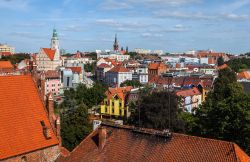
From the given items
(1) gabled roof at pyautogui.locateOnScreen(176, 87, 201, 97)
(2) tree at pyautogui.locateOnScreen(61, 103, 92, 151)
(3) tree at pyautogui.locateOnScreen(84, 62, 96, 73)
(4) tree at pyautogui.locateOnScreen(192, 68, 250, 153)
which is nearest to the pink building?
(1) gabled roof at pyautogui.locateOnScreen(176, 87, 201, 97)

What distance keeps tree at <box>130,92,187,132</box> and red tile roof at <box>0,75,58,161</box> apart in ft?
55.4

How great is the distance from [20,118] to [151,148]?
935 centimetres

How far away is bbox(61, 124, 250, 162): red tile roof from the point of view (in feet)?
67.2

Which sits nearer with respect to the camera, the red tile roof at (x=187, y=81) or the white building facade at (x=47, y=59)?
the red tile roof at (x=187, y=81)

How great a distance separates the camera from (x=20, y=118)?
2442 cm

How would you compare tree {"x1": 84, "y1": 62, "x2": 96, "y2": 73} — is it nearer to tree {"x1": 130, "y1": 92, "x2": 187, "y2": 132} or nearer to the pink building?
the pink building

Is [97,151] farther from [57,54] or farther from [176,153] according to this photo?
[57,54]

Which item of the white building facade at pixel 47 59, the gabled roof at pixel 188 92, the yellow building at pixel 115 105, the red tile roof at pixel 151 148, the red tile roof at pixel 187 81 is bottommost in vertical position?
the yellow building at pixel 115 105

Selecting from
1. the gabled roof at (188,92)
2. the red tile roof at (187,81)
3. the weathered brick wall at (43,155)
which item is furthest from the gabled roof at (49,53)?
the weathered brick wall at (43,155)

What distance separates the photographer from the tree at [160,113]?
40.2 metres

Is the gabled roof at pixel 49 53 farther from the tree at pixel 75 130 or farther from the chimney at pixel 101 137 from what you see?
the chimney at pixel 101 137

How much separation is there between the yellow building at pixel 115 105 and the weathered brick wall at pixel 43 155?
151ft

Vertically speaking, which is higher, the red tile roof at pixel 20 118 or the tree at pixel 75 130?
the red tile roof at pixel 20 118

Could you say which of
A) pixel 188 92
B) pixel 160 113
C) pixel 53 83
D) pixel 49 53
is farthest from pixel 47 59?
pixel 160 113
